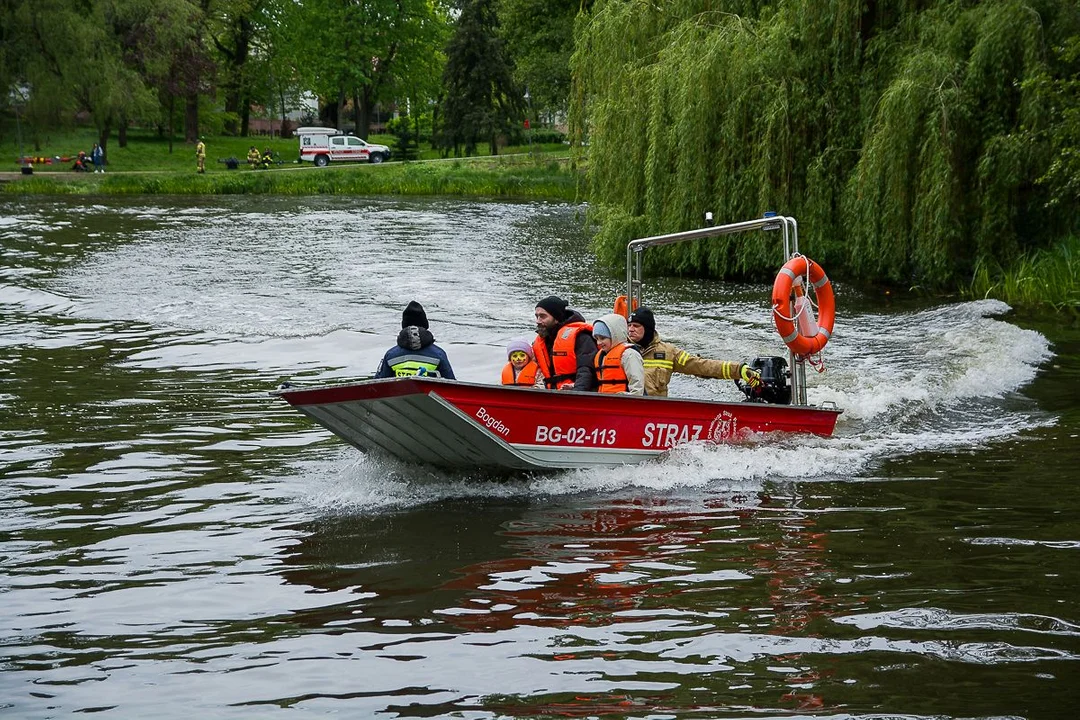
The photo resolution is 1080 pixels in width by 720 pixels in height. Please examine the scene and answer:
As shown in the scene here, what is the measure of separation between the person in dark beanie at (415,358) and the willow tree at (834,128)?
37.6ft

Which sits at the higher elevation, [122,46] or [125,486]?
[122,46]

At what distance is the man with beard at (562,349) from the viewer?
11.3 metres

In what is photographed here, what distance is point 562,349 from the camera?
11352 millimetres

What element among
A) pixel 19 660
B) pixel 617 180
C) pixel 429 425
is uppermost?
pixel 617 180

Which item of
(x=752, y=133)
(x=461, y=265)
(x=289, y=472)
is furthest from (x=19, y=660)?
(x=461, y=265)

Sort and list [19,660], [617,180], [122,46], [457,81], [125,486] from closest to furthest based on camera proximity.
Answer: [19,660]
[125,486]
[617,180]
[122,46]
[457,81]

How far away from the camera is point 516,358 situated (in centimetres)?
1165

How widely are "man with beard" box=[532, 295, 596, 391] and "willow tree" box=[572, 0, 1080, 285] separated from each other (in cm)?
1037

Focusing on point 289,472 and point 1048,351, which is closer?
point 289,472

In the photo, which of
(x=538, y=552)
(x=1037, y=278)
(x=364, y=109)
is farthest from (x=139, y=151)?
(x=538, y=552)

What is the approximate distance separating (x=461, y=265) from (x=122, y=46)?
3793 cm

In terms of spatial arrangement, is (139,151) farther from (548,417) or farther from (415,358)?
(548,417)

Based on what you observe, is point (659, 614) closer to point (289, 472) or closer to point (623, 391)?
point (623, 391)

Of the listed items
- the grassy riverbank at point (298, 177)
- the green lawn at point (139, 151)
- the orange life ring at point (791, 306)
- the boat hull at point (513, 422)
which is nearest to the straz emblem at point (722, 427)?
the boat hull at point (513, 422)
